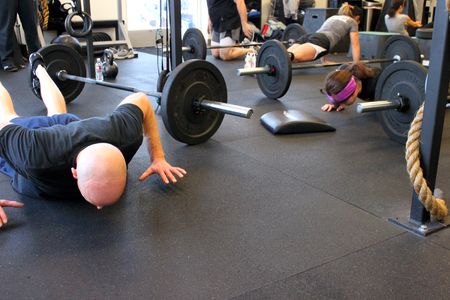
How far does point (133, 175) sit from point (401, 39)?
111 inches

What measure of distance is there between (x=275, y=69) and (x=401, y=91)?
1117 mm

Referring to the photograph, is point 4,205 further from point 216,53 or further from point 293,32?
point 293,32

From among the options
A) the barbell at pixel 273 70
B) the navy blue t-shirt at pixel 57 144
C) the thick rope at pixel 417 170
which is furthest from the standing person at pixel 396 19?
the navy blue t-shirt at pixel 57 144

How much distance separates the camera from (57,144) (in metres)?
1.36

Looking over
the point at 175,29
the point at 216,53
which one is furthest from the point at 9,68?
the point at 175,29

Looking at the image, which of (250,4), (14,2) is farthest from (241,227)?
(250,4)

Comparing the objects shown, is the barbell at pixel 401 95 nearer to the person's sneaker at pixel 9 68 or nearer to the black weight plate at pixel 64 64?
the black weight plate at pixel 64 64

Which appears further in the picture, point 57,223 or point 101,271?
point 57,223

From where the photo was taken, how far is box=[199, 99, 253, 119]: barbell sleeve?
75.4 inches

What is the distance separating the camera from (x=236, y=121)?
2.79m

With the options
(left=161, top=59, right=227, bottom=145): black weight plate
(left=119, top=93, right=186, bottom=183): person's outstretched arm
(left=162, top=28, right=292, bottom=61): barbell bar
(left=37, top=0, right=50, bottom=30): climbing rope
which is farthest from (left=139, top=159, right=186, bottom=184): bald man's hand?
(left=37, top=0, right=50, bottom=30): climbing rope

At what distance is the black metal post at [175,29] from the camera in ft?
7.25

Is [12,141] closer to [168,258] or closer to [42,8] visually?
[168,258]

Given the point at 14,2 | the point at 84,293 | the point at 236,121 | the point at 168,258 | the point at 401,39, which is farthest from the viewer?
the point at 14,2
